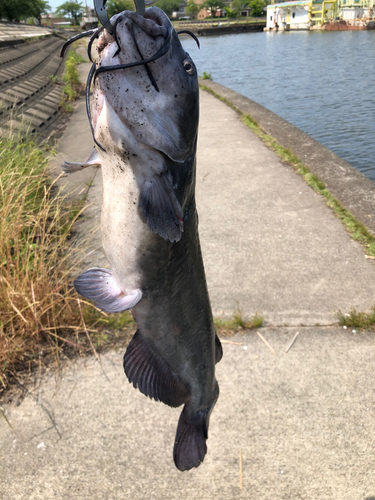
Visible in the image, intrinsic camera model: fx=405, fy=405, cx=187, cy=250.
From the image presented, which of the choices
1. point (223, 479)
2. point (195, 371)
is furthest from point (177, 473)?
point (195, 371)

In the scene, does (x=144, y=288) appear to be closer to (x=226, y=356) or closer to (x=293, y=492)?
(x=293, y=492)

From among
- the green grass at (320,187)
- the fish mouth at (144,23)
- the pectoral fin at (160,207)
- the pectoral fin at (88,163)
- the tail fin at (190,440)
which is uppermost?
the fish mouth at (144,23)

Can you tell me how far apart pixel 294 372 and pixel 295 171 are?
12.3ft

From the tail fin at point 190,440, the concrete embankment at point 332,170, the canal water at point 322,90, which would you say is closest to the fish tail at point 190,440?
the tail fin at point 190,440

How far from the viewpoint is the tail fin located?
1404 millimetres

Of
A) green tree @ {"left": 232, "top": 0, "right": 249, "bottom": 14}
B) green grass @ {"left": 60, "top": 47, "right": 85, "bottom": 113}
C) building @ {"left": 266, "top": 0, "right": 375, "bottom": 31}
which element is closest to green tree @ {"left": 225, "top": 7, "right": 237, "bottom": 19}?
green tree @ {"left": 232, "top": 0, "right": 249, "bottom": 14}

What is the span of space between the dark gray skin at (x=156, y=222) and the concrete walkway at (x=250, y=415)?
3.21 ft

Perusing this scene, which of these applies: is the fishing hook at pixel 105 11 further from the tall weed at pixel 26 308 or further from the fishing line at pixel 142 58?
the tall weed at pixel 26 308

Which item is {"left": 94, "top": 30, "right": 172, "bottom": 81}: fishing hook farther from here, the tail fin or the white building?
the white building

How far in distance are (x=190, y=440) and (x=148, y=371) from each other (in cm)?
34

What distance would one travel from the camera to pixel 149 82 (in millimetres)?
849

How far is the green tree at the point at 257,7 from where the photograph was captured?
246 feet

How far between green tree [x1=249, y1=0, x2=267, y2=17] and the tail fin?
87154mm

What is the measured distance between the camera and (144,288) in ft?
3.62
